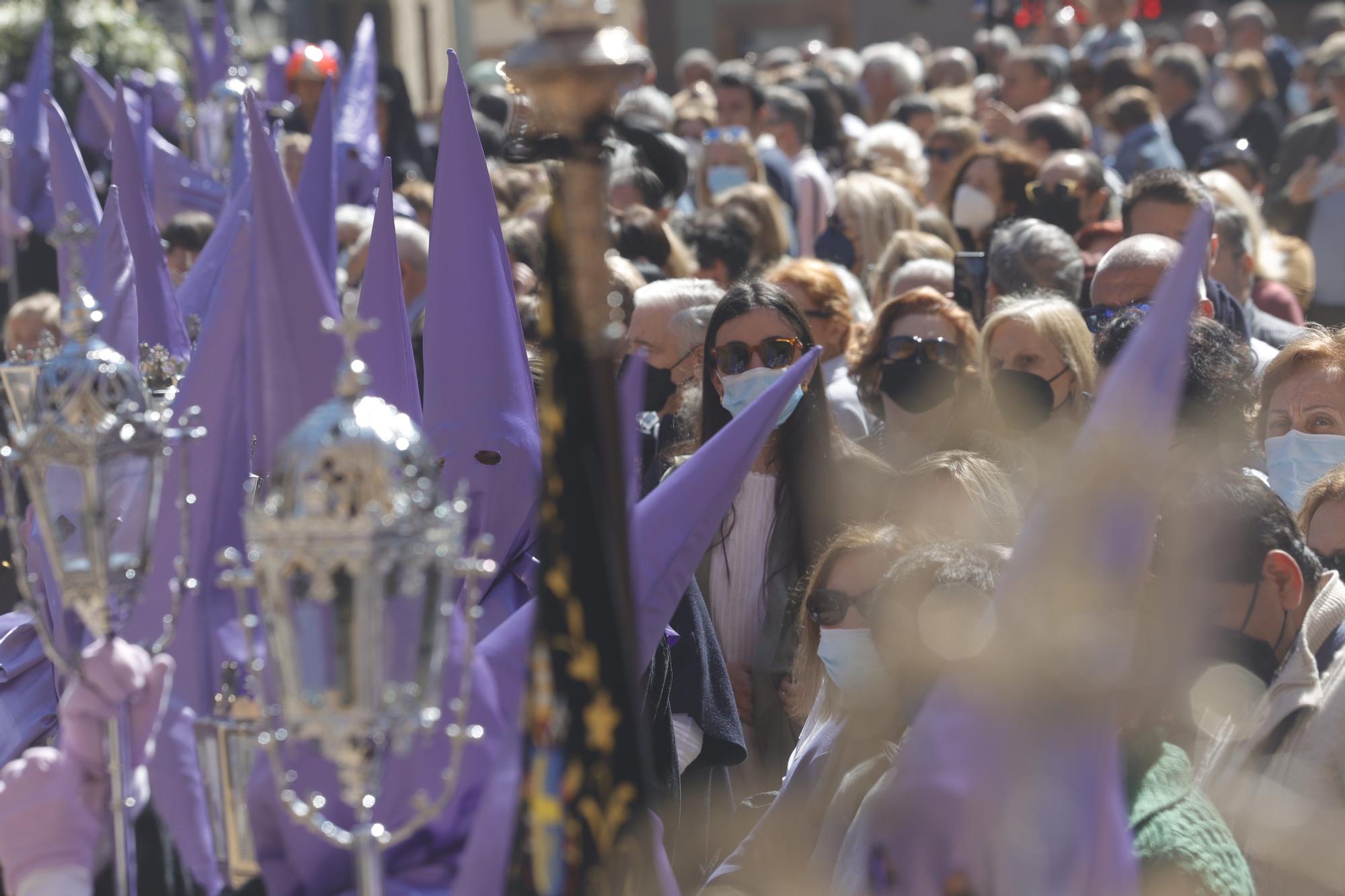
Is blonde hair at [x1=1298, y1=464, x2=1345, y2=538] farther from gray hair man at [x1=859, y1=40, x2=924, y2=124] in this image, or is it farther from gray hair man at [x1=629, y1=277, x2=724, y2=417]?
gray hair man at [x1=859, y1=40, x2=924, y2=124]

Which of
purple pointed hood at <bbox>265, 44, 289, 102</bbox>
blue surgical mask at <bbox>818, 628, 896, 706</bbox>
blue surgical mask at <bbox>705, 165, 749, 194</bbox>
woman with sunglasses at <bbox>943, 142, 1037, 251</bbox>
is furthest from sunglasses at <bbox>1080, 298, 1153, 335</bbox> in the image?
purple pointed hood at <bbox>265, 44, 289, 102</bbox>

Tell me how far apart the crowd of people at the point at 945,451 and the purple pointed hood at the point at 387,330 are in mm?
30

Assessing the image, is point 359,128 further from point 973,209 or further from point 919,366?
point 919,366

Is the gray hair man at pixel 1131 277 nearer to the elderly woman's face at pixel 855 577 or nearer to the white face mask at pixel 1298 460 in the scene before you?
the white face mask at pixel 1298 460

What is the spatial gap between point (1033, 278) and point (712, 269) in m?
1.41

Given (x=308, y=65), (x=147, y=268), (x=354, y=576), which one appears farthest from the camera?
(x=308, y=65)

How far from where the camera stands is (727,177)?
7773 mm

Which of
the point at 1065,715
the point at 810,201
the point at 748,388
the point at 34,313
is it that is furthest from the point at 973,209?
the point at 1065,715

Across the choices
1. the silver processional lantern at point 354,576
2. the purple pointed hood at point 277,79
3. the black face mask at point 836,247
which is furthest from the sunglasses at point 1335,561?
the purple pointed hood at point 277,79

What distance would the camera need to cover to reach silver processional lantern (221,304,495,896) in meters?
1.75

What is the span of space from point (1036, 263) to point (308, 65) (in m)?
4.61

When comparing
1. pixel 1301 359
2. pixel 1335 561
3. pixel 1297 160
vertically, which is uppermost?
pixel 1301 359

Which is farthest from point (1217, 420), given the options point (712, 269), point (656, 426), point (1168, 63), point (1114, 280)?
point (1168, 63)

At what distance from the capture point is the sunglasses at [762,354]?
3.98 metres
